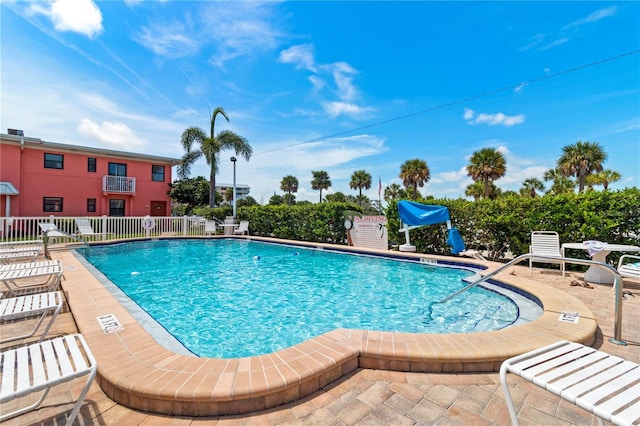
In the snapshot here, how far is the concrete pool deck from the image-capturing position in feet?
6.85

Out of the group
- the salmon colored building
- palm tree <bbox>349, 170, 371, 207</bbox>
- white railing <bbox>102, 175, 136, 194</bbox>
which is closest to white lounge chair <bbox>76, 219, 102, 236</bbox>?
the salmon colored building

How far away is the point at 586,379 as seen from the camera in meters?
1.58

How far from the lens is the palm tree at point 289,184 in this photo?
55062 millimetres

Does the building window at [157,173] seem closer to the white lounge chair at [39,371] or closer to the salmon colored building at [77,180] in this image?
the salmon colored building at [77,180]

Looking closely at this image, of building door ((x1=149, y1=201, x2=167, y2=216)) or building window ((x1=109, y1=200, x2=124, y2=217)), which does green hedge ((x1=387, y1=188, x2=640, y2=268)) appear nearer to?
building door ((x1=149, y1=201, x2=167, y2=216))

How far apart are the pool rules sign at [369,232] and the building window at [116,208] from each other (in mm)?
19150

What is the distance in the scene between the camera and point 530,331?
3.21 metres

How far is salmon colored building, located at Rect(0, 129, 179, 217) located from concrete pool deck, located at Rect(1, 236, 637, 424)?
2104cm

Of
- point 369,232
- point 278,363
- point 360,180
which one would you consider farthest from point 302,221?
point 360,180

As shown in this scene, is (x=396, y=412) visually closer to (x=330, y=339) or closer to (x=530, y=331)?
(x=330, y=339)

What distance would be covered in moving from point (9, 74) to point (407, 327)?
32.6ft

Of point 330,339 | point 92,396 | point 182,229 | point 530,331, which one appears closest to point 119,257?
point 182,229

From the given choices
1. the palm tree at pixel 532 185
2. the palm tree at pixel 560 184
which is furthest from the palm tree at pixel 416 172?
the palm tree at pixel 532 185

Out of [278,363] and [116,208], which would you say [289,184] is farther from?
[278,363]
